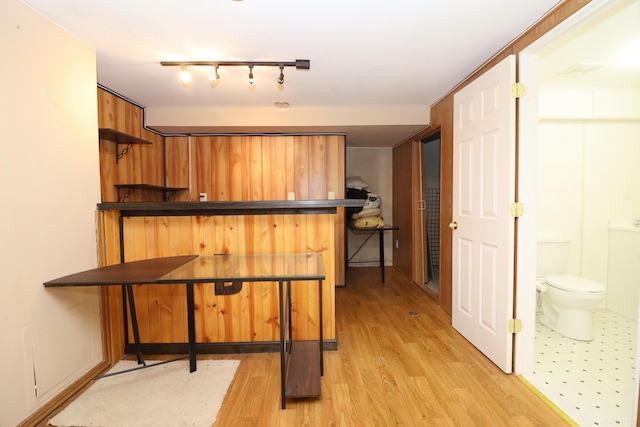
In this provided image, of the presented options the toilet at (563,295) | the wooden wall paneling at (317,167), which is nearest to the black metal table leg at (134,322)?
the wooden wall paneling at (317,167)

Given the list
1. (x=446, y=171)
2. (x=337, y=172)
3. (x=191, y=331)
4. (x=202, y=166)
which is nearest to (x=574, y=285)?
(x=446, y=171)

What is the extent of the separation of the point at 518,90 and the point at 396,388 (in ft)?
6.68

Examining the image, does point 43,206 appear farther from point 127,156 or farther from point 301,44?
point 301,44

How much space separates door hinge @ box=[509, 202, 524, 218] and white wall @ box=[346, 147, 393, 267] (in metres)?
3.28

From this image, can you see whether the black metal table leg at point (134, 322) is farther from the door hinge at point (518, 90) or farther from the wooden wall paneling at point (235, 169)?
the door hinge at point (518, 90)

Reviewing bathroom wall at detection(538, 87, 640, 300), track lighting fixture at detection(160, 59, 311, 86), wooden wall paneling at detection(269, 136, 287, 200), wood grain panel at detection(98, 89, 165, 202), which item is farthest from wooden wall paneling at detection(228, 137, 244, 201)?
bathroom wall at detection(538, 87, 640, 300)

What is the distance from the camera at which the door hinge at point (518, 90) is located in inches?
72.9

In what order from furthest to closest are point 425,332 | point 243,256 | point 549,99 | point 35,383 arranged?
point 549,99 < point 425,332 < point 243,256 < point 35,383

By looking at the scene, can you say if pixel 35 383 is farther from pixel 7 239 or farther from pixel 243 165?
pixel 243 165

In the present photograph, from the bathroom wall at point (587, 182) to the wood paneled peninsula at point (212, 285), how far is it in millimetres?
2295

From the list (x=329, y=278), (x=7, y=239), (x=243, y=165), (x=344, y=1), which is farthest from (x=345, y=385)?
(x=243, y=165)

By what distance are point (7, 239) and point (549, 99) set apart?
414 cm

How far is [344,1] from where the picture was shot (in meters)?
1.56

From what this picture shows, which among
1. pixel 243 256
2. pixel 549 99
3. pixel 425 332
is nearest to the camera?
pixel 243 256
